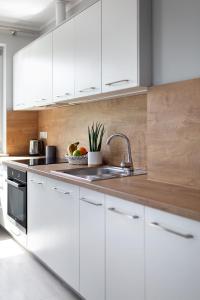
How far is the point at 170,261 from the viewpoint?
1375 millimetres

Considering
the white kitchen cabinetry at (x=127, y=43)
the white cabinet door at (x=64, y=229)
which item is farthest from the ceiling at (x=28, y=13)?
the white cabinet door at (x=64, y=229)

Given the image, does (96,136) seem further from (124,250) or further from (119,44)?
(124,250)

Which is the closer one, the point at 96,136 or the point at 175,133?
the point at 175,133

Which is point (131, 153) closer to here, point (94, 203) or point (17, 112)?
point (94, 203)

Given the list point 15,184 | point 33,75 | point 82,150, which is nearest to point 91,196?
point 82,150

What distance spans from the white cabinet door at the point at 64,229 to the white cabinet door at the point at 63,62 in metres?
0.87

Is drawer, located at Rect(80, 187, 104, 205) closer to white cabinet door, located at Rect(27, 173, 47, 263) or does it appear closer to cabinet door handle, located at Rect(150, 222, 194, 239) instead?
cabinet door handle, located at Rect(150, 222, 194, 239)

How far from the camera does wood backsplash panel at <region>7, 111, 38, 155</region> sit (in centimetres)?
406

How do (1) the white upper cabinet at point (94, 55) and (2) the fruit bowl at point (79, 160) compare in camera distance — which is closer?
(1) the white upper cabinet at point (94, 55)

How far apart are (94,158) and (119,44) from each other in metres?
1.04

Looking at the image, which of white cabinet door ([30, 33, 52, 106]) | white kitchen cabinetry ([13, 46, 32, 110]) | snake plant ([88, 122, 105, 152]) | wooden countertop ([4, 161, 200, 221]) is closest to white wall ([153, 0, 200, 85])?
wooden countertop ([4, 161, 200, 221])

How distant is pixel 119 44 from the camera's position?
2.10m

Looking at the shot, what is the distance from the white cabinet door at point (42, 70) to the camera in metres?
3.12

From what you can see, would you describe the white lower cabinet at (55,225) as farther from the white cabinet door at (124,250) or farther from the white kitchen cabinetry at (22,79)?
the white kitchen cabinetry at (22,79)
